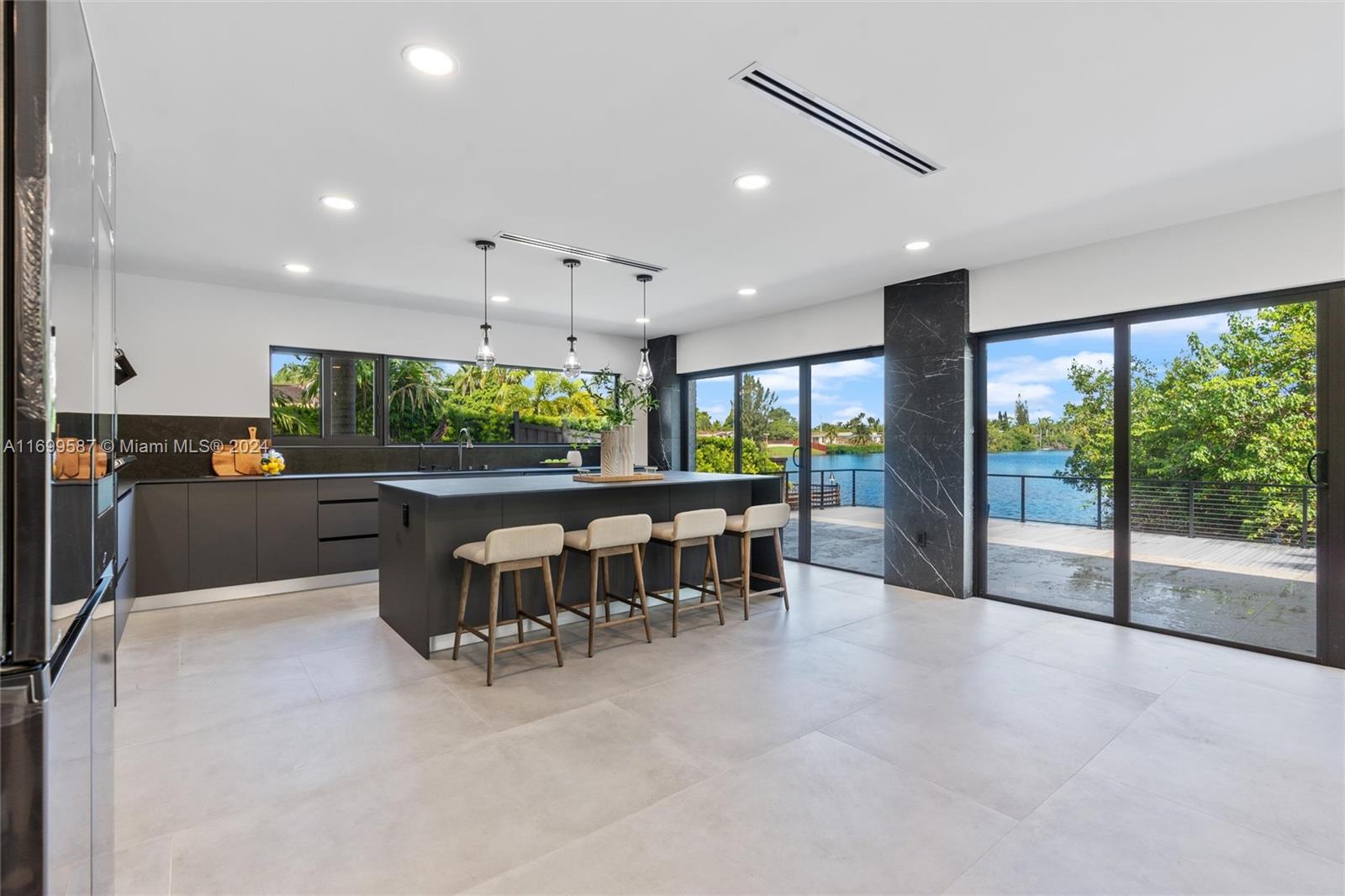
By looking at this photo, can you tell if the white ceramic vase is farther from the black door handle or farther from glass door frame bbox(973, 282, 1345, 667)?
the black door handle

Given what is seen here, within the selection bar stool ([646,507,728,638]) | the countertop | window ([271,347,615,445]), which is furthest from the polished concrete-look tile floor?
window ([271,347,615,445])

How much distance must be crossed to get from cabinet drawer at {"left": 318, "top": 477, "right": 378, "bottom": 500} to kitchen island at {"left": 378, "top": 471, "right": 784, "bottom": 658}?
1.30 m

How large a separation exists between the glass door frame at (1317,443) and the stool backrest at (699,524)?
86.0 inches

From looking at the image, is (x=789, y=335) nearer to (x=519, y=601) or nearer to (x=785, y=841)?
(x=519, y=601)

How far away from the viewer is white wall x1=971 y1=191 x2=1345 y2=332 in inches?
137

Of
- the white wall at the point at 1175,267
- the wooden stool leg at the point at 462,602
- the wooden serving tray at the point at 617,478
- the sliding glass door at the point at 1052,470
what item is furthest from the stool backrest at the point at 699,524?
the white wall at the point at 1175,267

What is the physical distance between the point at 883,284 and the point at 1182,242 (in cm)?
199

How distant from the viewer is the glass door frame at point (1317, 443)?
11.4ft

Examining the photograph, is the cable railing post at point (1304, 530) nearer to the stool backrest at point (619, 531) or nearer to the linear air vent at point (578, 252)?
the stool backrest at point (619, 531)

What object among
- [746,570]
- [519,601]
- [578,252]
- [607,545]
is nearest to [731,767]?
[607,545]

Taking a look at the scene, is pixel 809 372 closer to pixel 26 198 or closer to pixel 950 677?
pixel 950 677

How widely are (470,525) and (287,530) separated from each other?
7.42 feet

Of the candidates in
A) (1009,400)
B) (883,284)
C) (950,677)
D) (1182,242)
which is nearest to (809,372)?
(883,284)

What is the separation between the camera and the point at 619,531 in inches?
150
